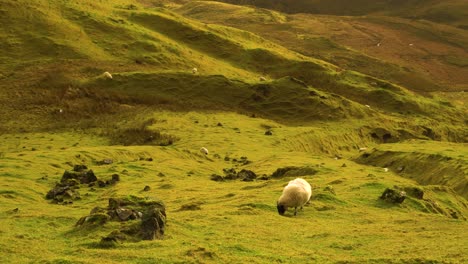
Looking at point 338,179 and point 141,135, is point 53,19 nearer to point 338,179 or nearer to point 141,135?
point 141,135

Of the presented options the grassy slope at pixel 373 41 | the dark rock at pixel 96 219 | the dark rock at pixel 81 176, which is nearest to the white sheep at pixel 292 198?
the dark rock at pixel 96 219

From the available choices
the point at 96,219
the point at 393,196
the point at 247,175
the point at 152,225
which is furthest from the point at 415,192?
the point at 96,219

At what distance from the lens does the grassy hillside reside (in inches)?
575

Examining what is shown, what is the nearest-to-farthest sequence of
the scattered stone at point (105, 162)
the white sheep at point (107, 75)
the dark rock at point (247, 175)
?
the dark rock at point (247, 175) < the scattered stone at point (105, 162) < the white sheep at point (107, 75)

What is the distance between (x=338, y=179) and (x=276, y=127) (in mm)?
20661

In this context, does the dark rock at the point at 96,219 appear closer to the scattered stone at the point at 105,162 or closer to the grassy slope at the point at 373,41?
the scattered stone at the point at 105,162

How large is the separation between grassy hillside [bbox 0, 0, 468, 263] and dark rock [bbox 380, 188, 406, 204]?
0.35 m

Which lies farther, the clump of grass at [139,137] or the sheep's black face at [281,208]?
the clump of grass at [139,137]

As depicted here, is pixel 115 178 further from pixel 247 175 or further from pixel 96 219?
pixel 96 219

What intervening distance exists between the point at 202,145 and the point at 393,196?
18.5 metres

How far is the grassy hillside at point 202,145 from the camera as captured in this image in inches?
575

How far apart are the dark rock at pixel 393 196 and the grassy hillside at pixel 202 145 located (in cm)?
35

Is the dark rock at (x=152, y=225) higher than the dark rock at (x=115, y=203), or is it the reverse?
the dark rock at (x=152, y=225)

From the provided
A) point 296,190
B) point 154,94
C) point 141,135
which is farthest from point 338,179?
point 154,94
